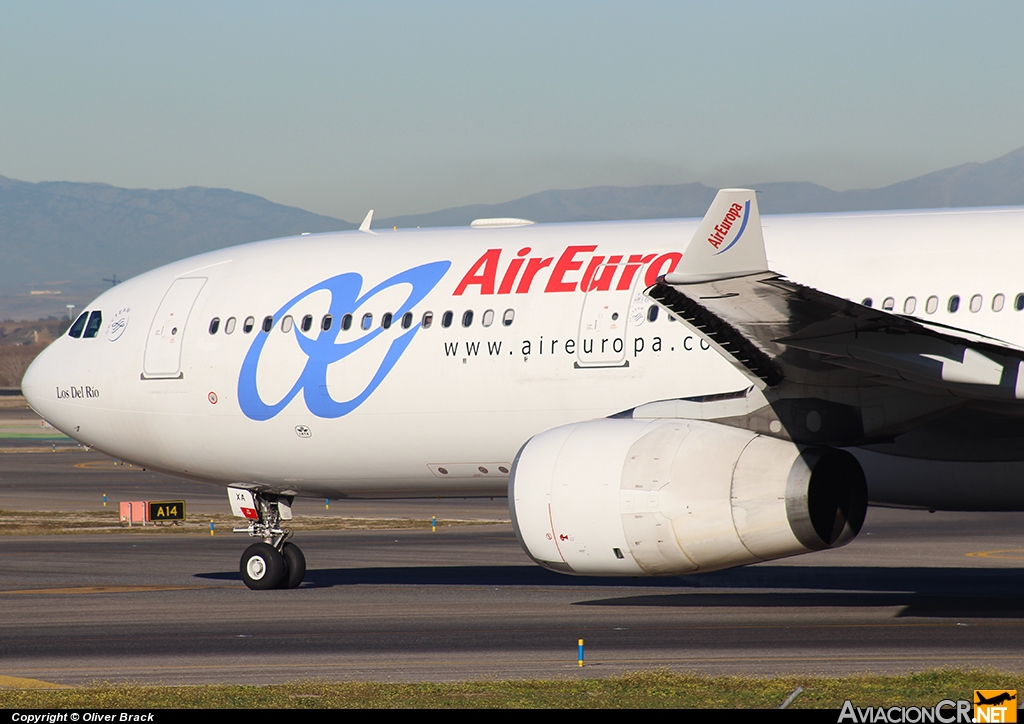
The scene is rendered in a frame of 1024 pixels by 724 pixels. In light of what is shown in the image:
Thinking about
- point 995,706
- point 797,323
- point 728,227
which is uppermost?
point 728,227

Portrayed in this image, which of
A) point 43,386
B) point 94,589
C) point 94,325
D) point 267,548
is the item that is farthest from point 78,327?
point 267,548

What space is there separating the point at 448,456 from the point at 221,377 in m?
3.61

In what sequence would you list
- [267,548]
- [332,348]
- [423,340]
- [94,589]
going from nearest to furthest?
[423,340] → [332,348] → [267,548] → [94,589]

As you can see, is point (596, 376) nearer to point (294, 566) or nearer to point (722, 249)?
point (722, 249)

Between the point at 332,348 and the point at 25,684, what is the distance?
7.19 metres

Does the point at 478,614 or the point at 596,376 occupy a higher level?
the point at 596,376

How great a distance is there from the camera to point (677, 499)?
46.6 feet

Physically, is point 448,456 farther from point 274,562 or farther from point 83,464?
point 83,464

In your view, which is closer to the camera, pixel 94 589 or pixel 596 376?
A: pixel 596 376

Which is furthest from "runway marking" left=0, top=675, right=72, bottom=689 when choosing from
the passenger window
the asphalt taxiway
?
the passenger window

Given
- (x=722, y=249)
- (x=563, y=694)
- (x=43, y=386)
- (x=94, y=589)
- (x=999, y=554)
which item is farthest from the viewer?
(x=999, y=554)

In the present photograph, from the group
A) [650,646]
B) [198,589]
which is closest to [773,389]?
[650,646]

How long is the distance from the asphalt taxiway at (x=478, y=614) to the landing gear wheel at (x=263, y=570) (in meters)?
0.27

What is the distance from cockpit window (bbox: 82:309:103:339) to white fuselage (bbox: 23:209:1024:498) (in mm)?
104
